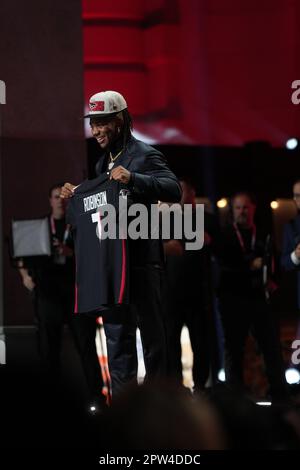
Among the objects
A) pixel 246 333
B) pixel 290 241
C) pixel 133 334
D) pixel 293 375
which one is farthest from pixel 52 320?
pixel 293 375

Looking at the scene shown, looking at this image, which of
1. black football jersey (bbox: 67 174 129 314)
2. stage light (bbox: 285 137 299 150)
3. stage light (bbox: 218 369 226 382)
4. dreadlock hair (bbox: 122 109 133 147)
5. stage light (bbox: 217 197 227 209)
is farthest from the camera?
stage light (bbox: 217 197 227 209)

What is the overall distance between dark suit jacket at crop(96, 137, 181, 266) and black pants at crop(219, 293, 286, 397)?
1503 mm

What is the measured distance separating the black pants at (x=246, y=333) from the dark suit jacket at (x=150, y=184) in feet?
4.93

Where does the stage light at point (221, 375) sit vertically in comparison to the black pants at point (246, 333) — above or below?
below

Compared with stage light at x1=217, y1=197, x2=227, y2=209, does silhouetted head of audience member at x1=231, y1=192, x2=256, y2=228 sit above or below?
below

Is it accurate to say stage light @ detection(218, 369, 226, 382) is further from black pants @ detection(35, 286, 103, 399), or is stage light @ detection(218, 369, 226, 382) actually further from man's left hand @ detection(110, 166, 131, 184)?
man's left hand @ detection(110, 166, 131, 184)

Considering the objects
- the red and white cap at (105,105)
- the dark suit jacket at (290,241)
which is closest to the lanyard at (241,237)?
the dark suit jacket at (290,241)

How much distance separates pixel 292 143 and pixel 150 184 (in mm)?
3330

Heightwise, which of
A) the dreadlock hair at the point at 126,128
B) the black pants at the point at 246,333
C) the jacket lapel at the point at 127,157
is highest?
the dreadlock hair at the point at 126,128

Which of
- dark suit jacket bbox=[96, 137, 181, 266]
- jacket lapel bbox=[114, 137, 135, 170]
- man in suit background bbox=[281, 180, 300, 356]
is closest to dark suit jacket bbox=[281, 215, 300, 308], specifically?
man in suit background bbox=[281, 180, 300, 356]

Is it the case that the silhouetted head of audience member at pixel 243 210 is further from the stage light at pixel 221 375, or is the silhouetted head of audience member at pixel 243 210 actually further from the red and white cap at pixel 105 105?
the red and white cap at pixel 105 105

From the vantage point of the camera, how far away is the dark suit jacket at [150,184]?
336 cm

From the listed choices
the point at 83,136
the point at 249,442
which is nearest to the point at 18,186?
the point at 83,136

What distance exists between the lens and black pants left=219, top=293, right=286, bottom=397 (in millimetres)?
4836
